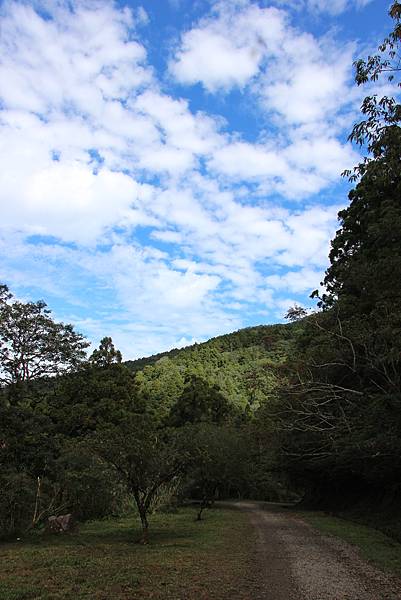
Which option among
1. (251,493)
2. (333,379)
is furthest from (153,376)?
(333,379)

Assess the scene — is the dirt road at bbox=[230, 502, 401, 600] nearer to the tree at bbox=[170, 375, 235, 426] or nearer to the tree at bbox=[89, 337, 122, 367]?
the tree at bbox=[89, 337, 122, 367]

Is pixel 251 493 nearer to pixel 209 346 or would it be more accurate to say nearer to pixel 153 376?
pixel 153 376

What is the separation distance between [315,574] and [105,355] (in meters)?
26.7

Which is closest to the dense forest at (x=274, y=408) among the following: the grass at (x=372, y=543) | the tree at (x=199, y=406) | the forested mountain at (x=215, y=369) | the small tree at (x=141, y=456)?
the small tree at (x=141, y=456)

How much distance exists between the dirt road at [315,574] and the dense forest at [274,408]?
3.34m

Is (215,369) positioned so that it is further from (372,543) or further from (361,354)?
(372,543)

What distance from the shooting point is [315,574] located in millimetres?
8945

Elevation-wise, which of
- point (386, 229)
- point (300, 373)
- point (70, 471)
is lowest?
point (70, 471)

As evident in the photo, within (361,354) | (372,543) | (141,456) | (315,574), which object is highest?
(361,354)

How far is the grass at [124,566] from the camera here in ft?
24.8

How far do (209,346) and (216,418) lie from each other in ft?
81.9

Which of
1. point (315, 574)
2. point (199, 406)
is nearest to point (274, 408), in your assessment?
point (315, 574)

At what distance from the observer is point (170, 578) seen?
27.9ft

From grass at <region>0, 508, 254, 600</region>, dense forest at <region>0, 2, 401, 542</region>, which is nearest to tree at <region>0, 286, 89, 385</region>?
dense forest at <region>0, 2, 401, 542</region>
